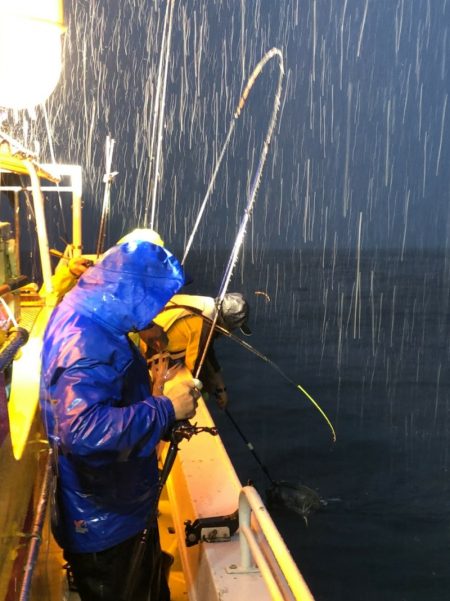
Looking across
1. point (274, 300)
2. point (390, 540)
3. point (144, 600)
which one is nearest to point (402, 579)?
point (390, 540)

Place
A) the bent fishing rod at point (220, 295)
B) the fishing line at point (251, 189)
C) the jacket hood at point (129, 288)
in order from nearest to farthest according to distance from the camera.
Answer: the jacket hood at point (129, 288), the bent fishing rod at point (220, 295), the fishing line at point (251, 189)

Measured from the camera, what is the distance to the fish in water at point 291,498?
902cm

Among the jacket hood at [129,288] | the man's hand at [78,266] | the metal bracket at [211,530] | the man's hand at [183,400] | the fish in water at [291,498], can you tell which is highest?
the jacket hood at [129,288]

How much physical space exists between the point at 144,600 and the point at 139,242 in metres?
1.64

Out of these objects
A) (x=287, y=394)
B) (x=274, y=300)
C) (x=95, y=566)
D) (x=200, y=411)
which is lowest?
(x=274, y=300)

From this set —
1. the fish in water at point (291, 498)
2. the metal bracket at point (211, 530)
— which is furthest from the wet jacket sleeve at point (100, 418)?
the fish in water at point (291, 498)

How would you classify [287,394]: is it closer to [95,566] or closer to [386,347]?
[386,347]

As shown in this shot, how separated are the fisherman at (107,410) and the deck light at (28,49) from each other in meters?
3.38

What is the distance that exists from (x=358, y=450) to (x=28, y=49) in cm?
1226

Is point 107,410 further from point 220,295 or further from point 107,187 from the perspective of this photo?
point 107,187

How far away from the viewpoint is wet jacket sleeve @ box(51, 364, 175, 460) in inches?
84.8

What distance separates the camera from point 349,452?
48.1ft

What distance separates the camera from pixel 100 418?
216 cm

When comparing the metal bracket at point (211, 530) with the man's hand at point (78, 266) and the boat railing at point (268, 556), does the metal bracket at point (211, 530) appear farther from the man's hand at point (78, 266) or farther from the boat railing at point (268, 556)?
the man's hand at point (78, 266)
